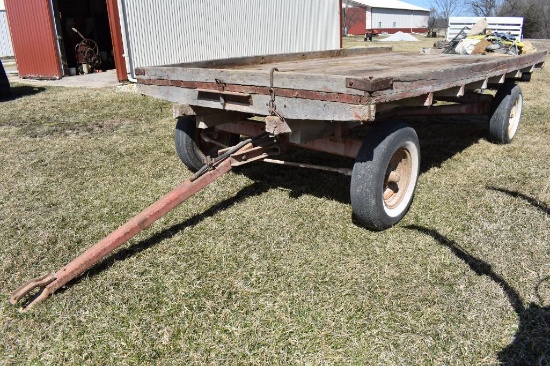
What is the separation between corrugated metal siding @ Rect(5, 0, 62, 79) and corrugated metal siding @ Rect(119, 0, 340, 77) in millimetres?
3632

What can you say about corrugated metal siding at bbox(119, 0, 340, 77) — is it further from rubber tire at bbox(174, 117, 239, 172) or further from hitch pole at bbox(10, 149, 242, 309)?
hitch pole at bbox(10, 149, 242, 309)

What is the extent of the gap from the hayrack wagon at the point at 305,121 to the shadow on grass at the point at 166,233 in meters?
0.21

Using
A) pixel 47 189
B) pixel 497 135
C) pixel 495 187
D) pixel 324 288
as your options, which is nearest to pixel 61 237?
pixel 47 189

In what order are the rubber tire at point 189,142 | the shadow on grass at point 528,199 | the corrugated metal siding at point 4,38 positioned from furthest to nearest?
the corrugated metal siding at point 4,38 < the rubber tire at point 189,142 < the shadow on grass at point 528,199

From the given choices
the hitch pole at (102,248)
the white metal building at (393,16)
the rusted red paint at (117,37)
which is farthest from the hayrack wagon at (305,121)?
the white metal building at (393,16)

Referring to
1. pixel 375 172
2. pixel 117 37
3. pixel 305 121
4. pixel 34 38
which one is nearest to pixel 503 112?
pixel 375 172

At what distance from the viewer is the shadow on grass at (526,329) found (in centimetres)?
228

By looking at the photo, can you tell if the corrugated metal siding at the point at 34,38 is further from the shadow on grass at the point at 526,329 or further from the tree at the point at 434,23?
the tree at the point at 434,23

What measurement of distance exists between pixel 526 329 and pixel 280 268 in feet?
4.64

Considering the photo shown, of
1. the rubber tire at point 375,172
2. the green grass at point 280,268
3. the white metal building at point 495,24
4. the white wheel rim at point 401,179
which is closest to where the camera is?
the green grass at point 280,268

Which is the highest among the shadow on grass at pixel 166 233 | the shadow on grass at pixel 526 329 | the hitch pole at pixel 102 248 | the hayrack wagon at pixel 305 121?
the hayrack wagon at pixel 305 121

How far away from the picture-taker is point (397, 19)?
57875 millimetres

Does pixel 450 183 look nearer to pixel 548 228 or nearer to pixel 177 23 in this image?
pixel 548 228

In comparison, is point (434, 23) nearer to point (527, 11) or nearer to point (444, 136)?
point (527, 11)
